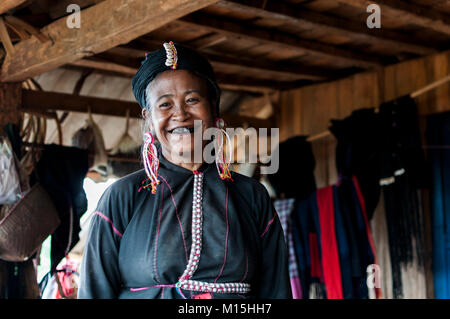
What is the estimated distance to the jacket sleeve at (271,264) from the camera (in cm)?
201

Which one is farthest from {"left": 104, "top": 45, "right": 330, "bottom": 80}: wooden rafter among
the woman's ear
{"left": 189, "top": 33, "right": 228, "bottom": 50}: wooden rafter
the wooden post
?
the woman's ear

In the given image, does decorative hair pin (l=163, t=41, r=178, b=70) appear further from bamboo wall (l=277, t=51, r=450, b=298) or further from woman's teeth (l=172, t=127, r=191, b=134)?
bamboo wall (l=277, t=51, r=450, b=298)

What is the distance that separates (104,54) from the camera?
405 cm

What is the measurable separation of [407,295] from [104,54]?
8.61 feet

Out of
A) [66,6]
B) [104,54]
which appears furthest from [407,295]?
[66,6]

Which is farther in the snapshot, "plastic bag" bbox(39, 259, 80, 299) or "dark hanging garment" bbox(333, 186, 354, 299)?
"dark hanging garment" bbox(333, 186, 354, 299)

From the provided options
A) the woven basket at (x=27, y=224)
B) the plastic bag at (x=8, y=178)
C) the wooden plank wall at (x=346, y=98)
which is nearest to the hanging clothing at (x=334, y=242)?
the wooden plank wall at (x=346, y=98)

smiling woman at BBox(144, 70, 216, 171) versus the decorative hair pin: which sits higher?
the decorative hair pin

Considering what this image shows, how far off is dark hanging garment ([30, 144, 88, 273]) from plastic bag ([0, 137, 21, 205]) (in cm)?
24

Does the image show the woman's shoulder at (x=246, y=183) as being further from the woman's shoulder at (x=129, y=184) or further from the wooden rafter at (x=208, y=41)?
the wooden rafter at (x=208, y=41)

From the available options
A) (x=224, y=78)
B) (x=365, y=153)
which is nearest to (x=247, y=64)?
(x=224, y=78)

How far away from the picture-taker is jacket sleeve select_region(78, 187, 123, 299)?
6.11 ft

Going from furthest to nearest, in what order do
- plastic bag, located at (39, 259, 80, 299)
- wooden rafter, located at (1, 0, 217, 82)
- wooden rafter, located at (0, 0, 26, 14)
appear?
1. plastic bag, located at (39, 259, 80, 299)
2. wooden rafter, located at (0, 0, 26, 14)
3. wooden rafter, located at (1, 0, 217, 82)
